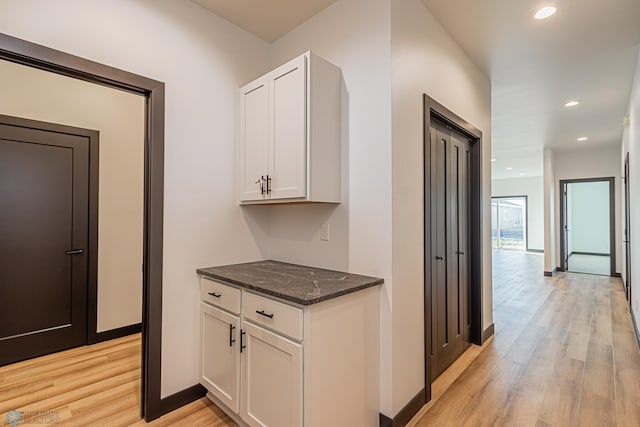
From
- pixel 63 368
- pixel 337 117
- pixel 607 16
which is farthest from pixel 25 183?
pixel 607 16

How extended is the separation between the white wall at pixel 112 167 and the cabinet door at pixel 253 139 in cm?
177

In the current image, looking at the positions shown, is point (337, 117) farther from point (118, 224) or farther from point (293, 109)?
point (118, 224)

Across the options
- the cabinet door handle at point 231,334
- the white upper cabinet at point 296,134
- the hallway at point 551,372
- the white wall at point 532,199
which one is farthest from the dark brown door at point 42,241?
the white wall at point 532,199

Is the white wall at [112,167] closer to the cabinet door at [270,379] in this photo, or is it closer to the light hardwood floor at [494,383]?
the light hardwood floor at [494,383]

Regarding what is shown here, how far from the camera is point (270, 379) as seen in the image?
1666mm

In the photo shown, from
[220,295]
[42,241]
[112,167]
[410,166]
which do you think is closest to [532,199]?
[410,166]

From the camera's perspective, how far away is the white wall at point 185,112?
5.95 ft

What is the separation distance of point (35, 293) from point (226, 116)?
2449 mm

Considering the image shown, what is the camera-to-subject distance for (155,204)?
2.01 meters

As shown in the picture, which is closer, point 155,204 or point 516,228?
point 155,204

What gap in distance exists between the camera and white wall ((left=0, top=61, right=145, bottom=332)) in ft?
9.77

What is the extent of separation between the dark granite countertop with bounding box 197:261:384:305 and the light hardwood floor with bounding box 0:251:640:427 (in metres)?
0.91

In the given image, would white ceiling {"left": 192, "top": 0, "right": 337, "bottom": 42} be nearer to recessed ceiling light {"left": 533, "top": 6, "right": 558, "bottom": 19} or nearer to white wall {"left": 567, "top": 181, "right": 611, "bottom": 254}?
recessed ceiling light {"left": 533, "top": 6, "right": 558, "bottom": 19}

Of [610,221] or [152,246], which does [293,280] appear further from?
[610,221]
